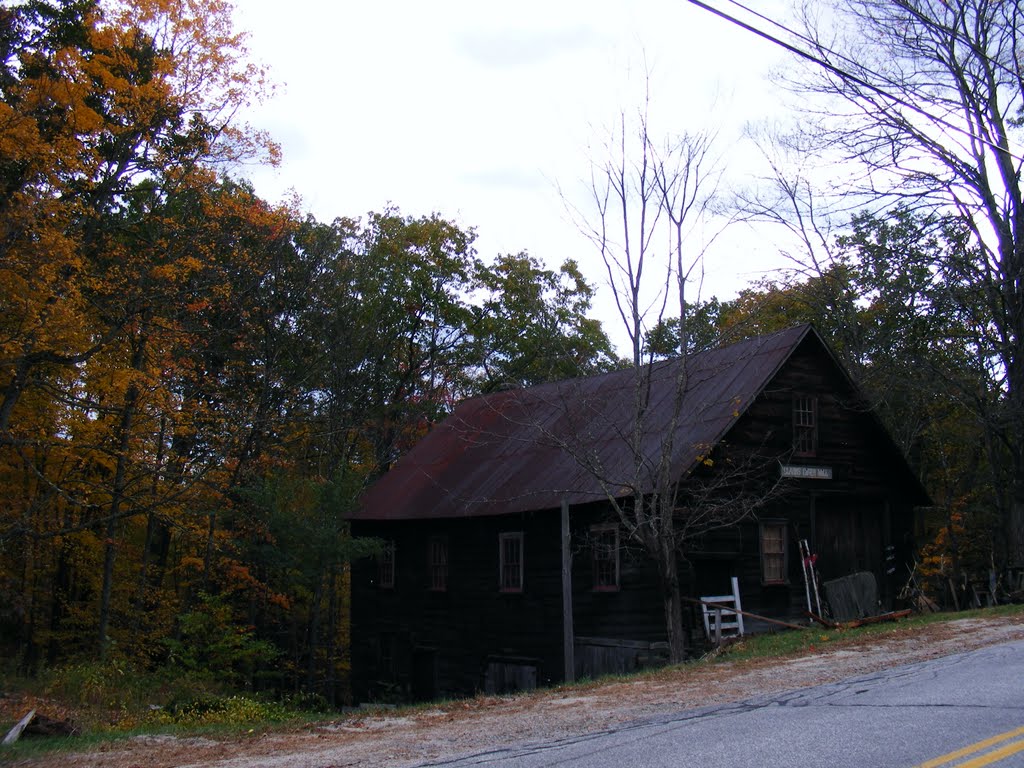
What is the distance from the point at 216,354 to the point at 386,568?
807cm

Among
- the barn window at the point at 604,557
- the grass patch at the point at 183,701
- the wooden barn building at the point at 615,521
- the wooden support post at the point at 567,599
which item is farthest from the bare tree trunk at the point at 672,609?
the barn window at the point at 604,557

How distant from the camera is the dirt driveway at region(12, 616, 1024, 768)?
27.6 ft

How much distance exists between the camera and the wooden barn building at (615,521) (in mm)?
19766

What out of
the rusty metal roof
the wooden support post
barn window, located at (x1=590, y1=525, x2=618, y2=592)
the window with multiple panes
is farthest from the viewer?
the window with multiple panes

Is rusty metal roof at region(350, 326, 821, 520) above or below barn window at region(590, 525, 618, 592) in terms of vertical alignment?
above

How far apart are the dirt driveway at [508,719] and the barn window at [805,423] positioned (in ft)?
26.0

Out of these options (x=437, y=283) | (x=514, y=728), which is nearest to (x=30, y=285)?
(x=514, y=728)

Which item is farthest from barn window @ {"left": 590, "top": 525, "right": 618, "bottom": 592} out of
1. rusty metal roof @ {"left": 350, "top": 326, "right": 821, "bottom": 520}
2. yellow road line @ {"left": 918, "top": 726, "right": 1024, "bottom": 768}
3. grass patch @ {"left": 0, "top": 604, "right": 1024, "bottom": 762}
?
yellow road line @ {"left": 918, "top": 726, "right": 1024, "bottom": 768}

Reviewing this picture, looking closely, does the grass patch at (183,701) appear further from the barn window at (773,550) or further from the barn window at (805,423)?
the barn window at (805,423)

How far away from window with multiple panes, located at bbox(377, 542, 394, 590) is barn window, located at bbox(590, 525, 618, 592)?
895 centimetres

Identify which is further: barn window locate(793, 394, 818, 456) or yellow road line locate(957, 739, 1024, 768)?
barn window locate(793, 394, 818, 456)

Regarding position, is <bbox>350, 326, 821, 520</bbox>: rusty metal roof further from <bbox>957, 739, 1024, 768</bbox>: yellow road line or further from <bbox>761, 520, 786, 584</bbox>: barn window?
<bbox>957, 739, 1024, 768</bbox>: yellow road line

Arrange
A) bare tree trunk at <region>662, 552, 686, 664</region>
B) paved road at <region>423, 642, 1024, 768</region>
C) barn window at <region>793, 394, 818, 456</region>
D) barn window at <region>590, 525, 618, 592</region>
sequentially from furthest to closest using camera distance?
barn window at <region>793, 394, 818, 456</region> → barn window at <region>590, 525, 618, 592</region> → bare tree trunk at <region>662, 552, 686, 664</region> → paved road at <region>423, 642, 1024, 768</region>

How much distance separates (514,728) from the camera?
361 inches
